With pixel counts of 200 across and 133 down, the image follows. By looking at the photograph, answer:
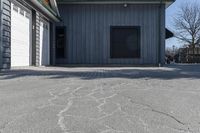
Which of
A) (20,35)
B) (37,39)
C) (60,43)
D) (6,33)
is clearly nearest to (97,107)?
(6,33)

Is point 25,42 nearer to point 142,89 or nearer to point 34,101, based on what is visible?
point 142,89

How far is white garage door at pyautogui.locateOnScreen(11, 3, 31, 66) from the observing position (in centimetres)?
1481

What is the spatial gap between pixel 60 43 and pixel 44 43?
2680 millimetres

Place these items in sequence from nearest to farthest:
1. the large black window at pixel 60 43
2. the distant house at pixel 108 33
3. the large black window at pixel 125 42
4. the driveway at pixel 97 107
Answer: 1. the driveway at pixel 97 107
2. the distant house at pixel 108 33
3. the large black window at pixel 125 42
4. the large black window at pixel 60 43

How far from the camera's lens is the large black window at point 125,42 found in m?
23.4

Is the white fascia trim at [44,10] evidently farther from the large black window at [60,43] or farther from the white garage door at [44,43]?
the large black window at [60,43]

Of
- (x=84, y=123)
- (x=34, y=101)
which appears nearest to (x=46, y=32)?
(x=34, y=101)

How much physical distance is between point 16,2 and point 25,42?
2337 millimetres

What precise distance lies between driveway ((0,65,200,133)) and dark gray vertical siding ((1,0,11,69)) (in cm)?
313

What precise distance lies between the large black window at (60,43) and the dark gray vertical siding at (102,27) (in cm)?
36

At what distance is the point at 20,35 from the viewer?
15945 millimetres

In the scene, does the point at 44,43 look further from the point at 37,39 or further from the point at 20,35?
the point at 20,35

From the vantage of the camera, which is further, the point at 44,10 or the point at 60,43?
the point at 60,43

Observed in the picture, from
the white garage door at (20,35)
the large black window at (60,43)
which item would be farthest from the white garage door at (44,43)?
the white garage door at (20,35)
